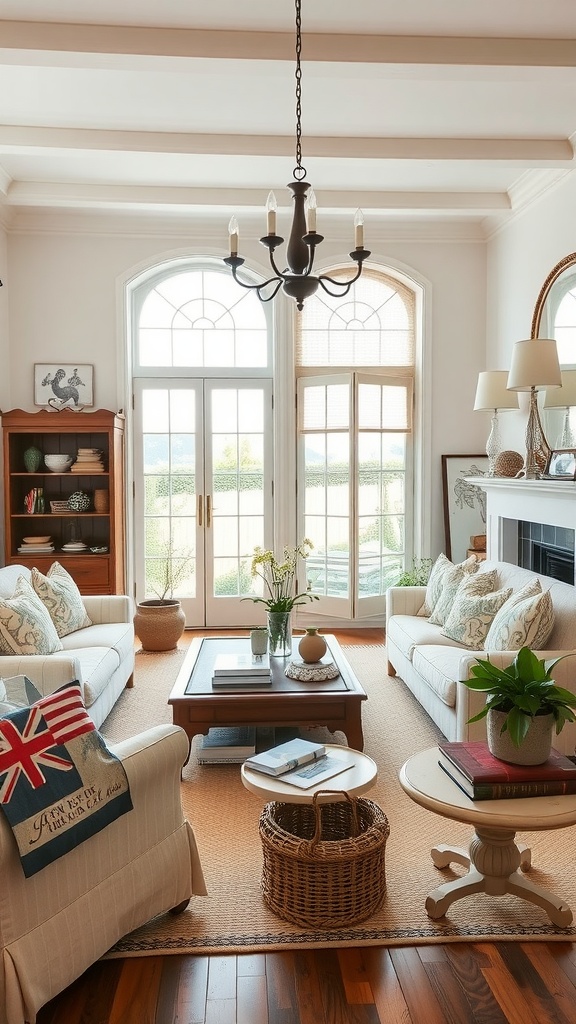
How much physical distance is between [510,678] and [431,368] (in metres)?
4.62

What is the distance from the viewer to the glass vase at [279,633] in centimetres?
414

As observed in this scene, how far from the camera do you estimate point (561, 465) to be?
4.50 meters

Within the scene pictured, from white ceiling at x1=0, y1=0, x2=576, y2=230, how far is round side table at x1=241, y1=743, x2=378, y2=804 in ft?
10.6

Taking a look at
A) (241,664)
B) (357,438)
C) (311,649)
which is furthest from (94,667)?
(357,438)

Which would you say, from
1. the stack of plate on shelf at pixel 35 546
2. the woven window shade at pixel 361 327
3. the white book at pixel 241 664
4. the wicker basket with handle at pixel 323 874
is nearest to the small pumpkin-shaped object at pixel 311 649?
the white book at pixel 241 664

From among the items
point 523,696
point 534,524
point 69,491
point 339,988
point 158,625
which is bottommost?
point 339,988

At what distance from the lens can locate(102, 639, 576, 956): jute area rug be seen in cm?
236

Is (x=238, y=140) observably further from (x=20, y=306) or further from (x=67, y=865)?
(x=67, y=865)

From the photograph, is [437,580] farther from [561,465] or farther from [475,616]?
[561,465]

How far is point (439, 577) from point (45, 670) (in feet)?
8.08

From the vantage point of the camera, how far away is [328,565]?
6.64 metres

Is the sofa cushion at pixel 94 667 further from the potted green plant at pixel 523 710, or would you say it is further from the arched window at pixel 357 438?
the arched window at pixel 357 438

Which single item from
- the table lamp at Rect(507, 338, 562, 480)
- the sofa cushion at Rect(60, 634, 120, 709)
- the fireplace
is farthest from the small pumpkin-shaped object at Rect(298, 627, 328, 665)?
the table lamp at Rect(507, 338, 562, 480)

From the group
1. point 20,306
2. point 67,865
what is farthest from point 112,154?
point 67,865
